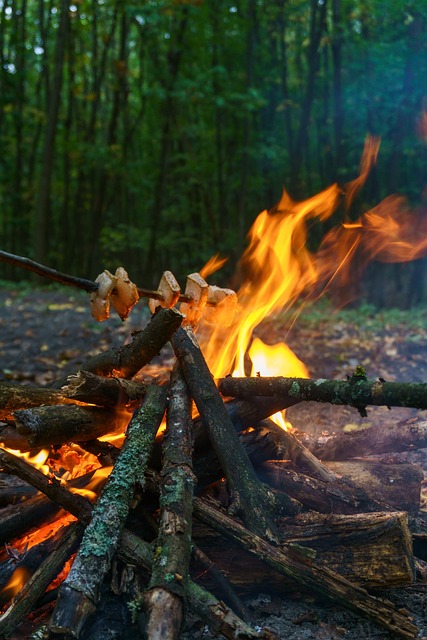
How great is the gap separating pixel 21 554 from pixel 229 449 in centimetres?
121

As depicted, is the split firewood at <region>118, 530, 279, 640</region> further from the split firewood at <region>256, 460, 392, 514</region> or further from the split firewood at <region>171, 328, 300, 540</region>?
the split firewood at <region>256, 460, 392, 514</region>

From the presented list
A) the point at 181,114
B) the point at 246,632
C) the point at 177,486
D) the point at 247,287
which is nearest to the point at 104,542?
the point at 177,486

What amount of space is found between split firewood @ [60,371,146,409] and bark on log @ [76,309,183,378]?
0.18 m

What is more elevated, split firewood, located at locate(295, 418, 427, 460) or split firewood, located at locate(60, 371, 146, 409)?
split firewood, located at locate(60, 371, 146, 409)

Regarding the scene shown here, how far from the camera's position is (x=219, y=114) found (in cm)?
1823

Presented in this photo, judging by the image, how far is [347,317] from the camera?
41.5 ft

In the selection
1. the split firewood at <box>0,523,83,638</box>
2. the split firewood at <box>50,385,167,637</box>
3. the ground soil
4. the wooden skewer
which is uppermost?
the wooden skewer

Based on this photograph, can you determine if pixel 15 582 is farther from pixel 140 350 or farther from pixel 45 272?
pixel 45 272

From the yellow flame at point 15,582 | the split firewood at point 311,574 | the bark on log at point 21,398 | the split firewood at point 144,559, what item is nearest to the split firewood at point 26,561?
the yellow flame at point 15,582

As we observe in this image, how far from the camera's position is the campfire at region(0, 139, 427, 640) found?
7.41 ft

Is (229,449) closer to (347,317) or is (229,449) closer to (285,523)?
(285,523)

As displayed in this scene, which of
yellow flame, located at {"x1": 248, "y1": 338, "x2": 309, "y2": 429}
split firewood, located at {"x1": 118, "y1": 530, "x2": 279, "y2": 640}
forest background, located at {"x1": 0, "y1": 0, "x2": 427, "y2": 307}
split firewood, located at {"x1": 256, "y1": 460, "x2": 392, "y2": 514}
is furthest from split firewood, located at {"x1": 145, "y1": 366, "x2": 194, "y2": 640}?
forest background, located at {"x1": 0, "y1": 0, "x2": 427, "y2": 307}

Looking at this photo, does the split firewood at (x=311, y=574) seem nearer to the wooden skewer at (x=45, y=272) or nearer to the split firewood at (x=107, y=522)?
the split firewood at (x=107, y=522)

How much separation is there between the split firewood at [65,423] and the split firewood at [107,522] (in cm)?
22
